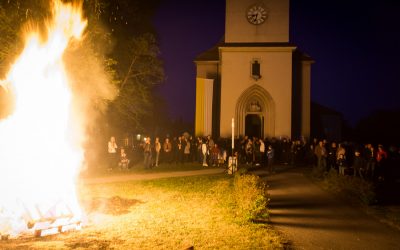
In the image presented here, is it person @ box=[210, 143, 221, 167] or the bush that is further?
person @ box=[210, 143, 221, 167]

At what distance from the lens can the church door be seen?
108 ft

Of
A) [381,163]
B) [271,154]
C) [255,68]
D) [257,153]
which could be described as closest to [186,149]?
[257,153]

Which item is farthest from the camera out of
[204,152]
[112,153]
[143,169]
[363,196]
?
[204,152]

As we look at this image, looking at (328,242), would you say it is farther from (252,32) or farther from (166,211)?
(252,32)

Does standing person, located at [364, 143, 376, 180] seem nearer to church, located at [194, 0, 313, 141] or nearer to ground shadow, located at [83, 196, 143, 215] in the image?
church, located at [194, 0, 313, 141]

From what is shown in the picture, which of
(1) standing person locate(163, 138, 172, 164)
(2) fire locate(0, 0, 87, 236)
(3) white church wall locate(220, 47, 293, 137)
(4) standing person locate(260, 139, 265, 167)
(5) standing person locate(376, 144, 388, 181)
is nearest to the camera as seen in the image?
(2) fire locate(0, 0, 87, 236)

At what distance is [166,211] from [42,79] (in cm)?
503

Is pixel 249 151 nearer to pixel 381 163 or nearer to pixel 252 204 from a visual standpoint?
pixel 381 163

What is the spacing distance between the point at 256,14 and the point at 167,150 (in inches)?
575

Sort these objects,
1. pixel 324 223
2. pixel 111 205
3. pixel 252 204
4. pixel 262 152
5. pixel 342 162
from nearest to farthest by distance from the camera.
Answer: pixel 324 223 → pixel 252 204 → pixel 111 205 → pixel 342 162 → pixel 262 152

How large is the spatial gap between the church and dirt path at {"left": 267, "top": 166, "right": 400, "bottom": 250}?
16.1 m

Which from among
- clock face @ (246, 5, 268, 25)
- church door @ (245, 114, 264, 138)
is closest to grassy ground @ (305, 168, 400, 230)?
church door @ (245, 114, 264, 138)

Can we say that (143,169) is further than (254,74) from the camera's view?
No

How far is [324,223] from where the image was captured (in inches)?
405
